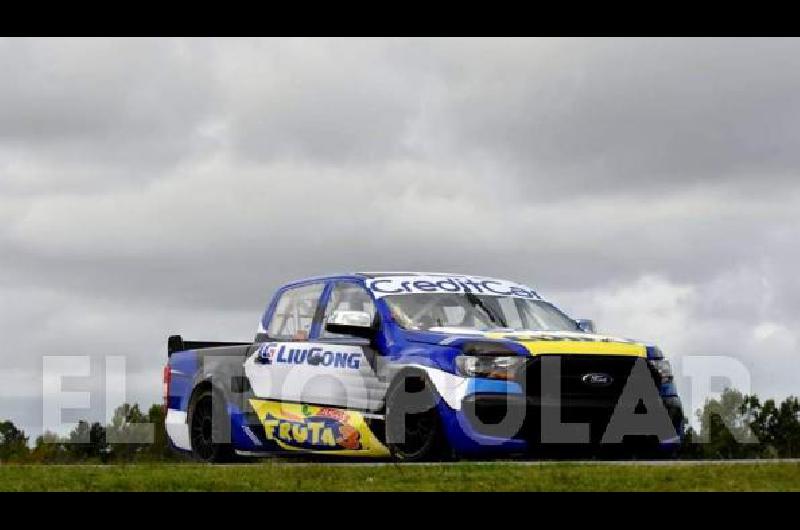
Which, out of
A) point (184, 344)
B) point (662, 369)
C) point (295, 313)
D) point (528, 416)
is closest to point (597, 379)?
point (528, 416)

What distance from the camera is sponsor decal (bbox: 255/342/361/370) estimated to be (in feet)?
49.8

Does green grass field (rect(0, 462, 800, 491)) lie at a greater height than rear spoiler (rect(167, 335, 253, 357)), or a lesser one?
lesser

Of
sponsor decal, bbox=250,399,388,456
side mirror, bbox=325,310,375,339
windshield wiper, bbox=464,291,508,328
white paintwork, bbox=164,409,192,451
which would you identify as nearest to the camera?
side mirror, bbox=325,310,375,339

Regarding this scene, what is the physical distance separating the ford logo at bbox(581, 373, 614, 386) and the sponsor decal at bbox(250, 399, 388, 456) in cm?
201

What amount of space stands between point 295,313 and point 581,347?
357cm

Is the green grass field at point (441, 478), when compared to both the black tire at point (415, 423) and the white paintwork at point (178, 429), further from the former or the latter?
the white paintwork at point (178, 429)

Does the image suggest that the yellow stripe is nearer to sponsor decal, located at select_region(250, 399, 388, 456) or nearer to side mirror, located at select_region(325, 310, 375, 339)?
side mirror, located at select_region(325, 310, 375, 339)

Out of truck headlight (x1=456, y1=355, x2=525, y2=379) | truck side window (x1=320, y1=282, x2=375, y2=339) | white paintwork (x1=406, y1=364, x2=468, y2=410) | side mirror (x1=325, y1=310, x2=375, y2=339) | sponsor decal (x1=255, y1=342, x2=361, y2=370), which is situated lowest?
white paintwork (x1=406, y1=364, x2=468, y2=410)

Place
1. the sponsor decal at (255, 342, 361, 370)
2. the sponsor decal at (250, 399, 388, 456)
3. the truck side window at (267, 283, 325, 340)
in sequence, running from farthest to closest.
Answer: the truck side window at (267, 283, 325, 340), the sponsor decal at (255, 342, 361, 370), the sponsor decal at (250, 399, 388, 456)

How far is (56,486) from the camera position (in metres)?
12.8

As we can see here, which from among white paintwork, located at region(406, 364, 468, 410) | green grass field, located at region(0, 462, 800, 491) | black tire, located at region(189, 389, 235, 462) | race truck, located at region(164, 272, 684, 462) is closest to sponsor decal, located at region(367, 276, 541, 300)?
race truck, located at region(164, 272, 684, 462)

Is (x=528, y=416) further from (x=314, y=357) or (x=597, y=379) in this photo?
(x=314, y=357)

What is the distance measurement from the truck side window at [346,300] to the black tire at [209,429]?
2.00 m
